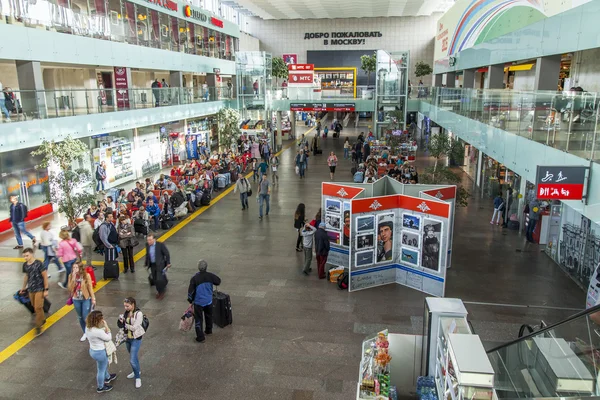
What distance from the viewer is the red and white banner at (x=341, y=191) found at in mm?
12117

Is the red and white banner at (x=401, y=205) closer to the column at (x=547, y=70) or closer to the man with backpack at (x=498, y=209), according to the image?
the man with backpack at (x=498, y=209)

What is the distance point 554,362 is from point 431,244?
510 cm

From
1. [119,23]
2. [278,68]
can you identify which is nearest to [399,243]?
[119,23]

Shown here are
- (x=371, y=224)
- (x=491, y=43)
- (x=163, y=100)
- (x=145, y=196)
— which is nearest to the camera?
(x=371, y=224)

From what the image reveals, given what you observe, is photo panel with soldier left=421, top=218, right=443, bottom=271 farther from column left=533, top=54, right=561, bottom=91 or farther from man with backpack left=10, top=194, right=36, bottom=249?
man with backpack left=10, top=194, right=36, bottom=249

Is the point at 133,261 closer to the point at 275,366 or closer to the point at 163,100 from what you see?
the point at 275,366

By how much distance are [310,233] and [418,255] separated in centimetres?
261

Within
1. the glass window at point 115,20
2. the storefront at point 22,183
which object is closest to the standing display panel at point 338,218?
the storefront at point 22,183

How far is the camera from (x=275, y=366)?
25.9ft

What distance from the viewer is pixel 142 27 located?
83.2 feet

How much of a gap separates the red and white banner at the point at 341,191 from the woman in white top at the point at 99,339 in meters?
6.92

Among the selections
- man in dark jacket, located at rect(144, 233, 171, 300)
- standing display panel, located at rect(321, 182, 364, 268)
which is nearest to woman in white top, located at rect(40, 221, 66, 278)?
man in dark jacket, located at rect(144, 233, 171, 300)

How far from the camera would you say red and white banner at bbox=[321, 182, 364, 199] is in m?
12.1

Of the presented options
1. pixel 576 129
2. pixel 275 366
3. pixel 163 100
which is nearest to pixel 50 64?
pixel 163 100
